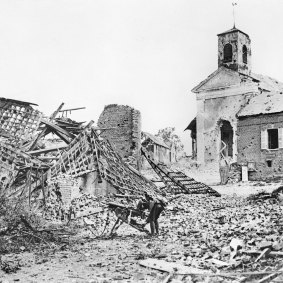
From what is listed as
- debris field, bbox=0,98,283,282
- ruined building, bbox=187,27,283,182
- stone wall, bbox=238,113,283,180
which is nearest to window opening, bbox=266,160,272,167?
ruined building, bbox=187,27,283,182

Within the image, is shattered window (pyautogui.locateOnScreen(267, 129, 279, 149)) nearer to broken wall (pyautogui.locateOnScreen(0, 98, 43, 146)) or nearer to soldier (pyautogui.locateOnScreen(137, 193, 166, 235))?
broken wall (pyautogui.locateOnScreen(0, 98, 43, 146))

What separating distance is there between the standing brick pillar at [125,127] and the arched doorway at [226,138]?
13.9 meters

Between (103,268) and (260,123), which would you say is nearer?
(103,268)

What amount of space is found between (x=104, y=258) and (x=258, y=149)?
24.5 m

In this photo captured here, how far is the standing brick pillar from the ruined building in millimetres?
11219

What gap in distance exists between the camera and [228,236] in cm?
1048

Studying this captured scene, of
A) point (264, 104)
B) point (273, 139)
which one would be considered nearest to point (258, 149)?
point (273, 139)

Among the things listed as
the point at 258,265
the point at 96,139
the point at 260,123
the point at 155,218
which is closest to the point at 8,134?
the point at 96,139

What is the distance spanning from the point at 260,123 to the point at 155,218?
21.8 metres

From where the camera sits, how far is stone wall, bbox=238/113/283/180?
3094cm

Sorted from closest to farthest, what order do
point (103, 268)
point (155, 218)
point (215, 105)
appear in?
1. point (103, 268)
2. point (155, 218)
3. point (215, 105)

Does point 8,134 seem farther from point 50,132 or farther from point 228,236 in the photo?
point 228,236

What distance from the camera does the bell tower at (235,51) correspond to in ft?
116

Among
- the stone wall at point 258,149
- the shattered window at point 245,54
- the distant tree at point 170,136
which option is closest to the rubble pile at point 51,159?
the stone wall at point 258,149
